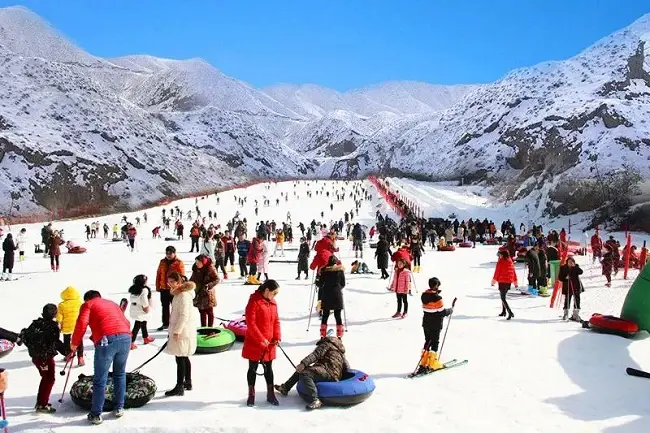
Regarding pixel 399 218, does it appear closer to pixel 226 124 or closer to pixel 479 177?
pixel 479 177

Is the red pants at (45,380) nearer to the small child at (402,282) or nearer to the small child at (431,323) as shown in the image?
the small child at (431,323)

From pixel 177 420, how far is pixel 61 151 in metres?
76.1

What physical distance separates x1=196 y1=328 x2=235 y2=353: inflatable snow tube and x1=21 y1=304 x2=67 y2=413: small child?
9.38 feet

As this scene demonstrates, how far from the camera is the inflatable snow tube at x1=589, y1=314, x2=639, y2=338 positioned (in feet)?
35.8

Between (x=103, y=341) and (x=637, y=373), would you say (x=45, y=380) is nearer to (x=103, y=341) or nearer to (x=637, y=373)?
(x=103, y=341)

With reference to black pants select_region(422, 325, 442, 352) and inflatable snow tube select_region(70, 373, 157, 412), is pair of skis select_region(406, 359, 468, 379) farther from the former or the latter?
inflatable snow tube select_region(70, 373, 157, 412)

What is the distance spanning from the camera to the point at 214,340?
9609mm

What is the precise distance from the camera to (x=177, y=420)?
671 centimetres

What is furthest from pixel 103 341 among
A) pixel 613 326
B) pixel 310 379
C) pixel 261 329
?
pixel 613 326

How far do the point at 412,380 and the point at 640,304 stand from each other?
5.46 m

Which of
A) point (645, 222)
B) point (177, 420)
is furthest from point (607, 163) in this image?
point (177, 420)

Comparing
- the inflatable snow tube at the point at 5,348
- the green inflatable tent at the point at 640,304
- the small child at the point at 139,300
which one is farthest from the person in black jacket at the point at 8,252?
the green inflatable tent at the point at 640,304

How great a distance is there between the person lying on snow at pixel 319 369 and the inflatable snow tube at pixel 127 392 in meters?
1.58

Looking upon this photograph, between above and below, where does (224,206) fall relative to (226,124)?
below
